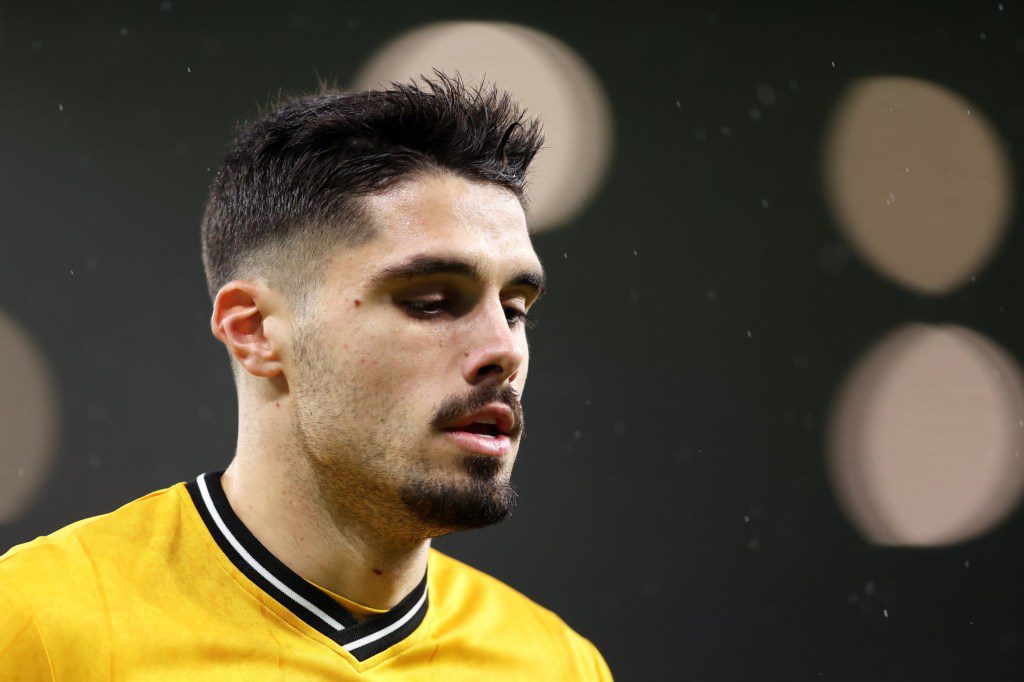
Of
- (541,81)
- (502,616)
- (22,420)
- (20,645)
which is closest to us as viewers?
(20,645)

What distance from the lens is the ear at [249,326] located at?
94 cm

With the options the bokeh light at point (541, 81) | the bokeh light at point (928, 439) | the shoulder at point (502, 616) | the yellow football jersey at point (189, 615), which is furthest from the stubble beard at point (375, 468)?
the bokeh light at point (928, 439)

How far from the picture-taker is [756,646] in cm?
161

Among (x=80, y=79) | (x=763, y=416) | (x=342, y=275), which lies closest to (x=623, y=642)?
(x=763, y=416)

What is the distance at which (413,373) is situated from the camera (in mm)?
892

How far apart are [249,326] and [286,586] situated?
0.25 m

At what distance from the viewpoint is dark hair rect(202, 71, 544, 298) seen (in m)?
0.94

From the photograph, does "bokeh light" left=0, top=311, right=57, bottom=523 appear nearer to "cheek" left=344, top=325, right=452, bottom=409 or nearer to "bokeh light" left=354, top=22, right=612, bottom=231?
"bokeh light" left=354, top=22, right=612, bottom=231

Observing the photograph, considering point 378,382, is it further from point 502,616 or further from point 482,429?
point 502,616

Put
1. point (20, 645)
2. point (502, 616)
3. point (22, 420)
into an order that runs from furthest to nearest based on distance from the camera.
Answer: point (22, 420)
point (502, 616)
point (20, 645)

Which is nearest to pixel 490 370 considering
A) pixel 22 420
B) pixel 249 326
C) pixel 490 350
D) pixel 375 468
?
pixel 490 350

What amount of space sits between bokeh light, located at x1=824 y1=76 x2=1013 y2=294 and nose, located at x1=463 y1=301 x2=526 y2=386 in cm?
97

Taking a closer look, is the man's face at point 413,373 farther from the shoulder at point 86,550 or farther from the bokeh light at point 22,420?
the bokeh light at point 22,420

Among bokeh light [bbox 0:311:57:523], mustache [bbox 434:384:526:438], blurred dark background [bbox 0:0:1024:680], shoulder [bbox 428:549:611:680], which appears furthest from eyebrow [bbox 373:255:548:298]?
bokeh light [bbox 0:311:57:523]
